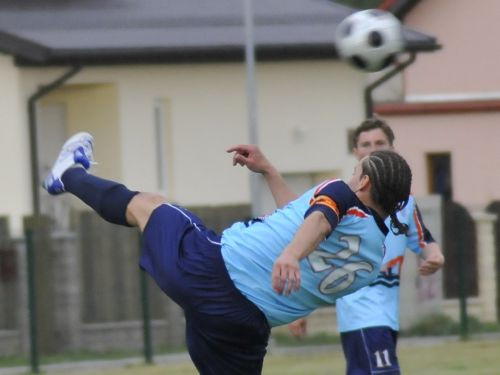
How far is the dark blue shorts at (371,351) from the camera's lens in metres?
8.57

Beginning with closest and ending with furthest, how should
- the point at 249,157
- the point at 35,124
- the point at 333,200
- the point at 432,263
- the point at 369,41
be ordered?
the point at 333,200 < the point at 249,157 < the point at 432,263 < the point at 369,41 < the point at 35,124

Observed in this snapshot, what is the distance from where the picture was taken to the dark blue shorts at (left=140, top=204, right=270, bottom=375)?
22.9ft

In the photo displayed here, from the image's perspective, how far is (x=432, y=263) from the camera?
28.8ft

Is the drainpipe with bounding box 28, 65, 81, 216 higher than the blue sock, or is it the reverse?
the drainpipe with bounding box 28, 65, 81, 216

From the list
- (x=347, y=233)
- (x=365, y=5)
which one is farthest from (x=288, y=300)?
(x=365, y=5)

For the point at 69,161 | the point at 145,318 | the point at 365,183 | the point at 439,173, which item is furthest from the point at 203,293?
the point at 439,173

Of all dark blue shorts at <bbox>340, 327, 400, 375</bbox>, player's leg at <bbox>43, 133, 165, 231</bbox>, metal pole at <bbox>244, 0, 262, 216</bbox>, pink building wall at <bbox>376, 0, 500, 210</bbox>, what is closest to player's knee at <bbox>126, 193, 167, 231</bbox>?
player's leg at <bbox>43, 133, 165, 231</bbox>

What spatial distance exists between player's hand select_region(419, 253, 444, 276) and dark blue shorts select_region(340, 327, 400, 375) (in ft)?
1.24

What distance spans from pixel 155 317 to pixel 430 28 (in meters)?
16.0

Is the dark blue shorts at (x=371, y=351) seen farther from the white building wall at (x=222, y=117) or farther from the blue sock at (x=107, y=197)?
the white building wall at (x=222, y=117)

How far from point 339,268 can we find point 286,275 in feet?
2.19

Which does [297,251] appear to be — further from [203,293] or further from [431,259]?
[431,259]

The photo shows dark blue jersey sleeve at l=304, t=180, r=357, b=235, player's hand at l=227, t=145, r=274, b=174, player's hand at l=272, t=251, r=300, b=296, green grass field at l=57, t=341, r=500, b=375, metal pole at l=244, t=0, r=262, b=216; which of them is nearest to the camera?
player's hand at l=272, t=251, r=300, b=296

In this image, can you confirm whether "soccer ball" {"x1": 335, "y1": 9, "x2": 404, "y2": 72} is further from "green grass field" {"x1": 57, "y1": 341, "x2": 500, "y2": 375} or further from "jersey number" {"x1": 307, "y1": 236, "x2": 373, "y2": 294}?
"jersey number" {"x1": 307, "y1": 236, "x2": 373, "y2": 294}
